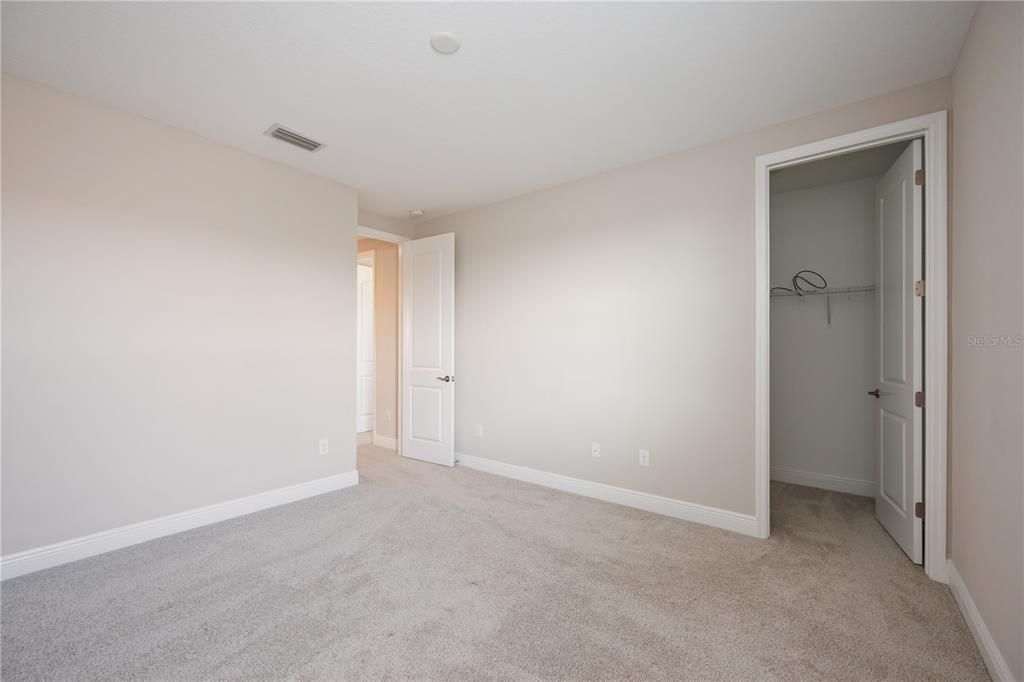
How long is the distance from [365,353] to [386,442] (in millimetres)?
1898

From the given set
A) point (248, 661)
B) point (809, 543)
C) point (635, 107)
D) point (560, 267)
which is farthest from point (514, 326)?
point (248, 661)

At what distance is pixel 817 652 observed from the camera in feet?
5.85

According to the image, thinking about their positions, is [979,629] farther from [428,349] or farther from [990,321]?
[428,349]

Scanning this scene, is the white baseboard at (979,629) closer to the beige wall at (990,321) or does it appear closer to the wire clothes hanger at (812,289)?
the beige wall at (990,321)

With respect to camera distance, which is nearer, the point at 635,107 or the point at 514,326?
the point at 635,107

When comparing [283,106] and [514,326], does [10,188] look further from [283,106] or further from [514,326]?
[514,326]

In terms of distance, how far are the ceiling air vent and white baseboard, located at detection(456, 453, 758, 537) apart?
3139 millimetres

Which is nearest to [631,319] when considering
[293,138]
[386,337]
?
[293,138]

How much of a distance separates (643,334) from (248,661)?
9.78 feet

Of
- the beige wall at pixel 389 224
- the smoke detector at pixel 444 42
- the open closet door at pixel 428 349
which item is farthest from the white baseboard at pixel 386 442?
the smoke detector at pixel 444 42

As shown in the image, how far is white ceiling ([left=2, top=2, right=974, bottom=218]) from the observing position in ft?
6.43

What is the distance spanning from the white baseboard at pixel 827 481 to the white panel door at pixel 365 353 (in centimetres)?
524

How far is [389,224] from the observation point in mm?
4926

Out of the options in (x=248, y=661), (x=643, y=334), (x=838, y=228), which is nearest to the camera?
(x=248, y=661)
